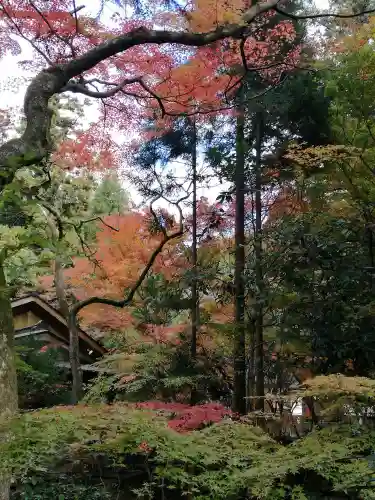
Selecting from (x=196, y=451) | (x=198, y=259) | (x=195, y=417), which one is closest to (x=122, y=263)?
(x=198, y=259)

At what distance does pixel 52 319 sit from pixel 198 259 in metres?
4.20

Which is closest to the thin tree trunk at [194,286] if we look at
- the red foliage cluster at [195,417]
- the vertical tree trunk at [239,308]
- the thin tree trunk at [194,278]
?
the thin tree trunk at [194,278]

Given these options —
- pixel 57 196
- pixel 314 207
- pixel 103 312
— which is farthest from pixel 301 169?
pixel 57 196

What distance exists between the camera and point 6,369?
Result: 332 centimetres

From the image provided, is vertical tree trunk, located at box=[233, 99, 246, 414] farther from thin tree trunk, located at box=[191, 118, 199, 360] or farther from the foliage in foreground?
the foliage in foreground

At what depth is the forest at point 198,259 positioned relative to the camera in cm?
340

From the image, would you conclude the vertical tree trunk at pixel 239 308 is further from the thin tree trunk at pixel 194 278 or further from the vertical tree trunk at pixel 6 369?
the vertical tree trunk at pixel 6 369

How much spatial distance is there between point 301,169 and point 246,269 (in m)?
2.36

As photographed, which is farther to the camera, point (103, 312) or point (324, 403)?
point (103, 312)

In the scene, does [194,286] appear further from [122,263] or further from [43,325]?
[43,325]

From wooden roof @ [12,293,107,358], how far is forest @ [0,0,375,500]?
0.07 meters

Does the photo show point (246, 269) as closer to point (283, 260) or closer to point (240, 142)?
point (283, 260)

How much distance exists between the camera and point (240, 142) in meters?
8.45

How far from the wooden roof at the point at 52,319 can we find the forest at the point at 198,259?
69 millimetres
